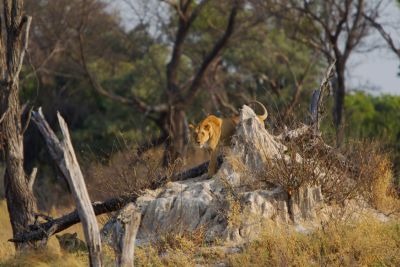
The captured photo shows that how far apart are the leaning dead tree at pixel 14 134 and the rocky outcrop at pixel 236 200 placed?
199 centimetres

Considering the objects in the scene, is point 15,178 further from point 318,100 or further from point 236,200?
point 318,100

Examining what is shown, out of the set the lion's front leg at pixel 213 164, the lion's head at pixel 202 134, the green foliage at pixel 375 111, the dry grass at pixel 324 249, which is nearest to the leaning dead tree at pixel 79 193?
the dry grass at pixel 324 249

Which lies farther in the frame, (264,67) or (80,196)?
(264,67)

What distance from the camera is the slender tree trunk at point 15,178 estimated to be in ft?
42.3

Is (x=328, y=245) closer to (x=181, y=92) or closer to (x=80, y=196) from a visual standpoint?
(x=80, y=196)

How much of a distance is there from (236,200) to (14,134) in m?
3.69

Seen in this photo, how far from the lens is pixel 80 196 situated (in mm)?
9375

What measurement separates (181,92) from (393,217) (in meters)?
14.7

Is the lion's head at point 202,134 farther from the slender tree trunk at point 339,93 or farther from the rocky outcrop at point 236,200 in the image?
the slender tree trunk at point 339,93

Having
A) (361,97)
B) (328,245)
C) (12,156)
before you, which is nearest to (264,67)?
(361,97)

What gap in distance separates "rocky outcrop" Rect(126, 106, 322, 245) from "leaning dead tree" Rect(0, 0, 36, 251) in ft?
6.53

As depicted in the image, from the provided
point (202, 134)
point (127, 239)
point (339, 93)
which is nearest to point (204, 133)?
point (202, 134)

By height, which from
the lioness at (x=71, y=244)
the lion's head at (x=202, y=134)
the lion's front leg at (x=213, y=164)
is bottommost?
the lioness at (x=71, y=244)

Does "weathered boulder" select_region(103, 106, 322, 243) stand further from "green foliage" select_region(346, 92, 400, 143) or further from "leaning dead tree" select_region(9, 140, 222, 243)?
"green foliage" select_region(346, 92, 400, 143)
